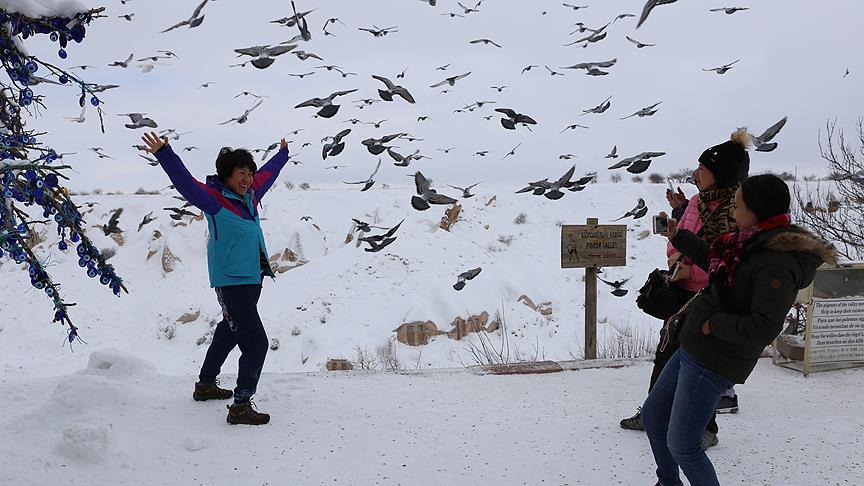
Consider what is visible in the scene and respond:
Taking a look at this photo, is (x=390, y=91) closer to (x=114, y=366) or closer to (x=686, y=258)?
(x=686, y=258)

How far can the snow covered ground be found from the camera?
3.24 meters

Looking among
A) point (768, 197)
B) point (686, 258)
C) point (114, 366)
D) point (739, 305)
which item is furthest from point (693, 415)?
point (114, 366)

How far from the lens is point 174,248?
20.0 meters

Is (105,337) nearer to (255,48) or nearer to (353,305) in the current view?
(353,305)

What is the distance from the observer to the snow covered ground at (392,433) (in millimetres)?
3236

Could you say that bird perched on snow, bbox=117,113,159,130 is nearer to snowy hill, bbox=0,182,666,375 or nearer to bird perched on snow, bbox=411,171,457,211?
bird perched on snow, bbox=411,171,457,211

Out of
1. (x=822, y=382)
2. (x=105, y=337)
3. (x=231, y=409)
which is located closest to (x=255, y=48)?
(x=231, y=409)

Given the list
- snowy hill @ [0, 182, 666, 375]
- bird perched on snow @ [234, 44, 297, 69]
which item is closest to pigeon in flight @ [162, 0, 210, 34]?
bird perched on snow @ [234, 44, 297, 69]

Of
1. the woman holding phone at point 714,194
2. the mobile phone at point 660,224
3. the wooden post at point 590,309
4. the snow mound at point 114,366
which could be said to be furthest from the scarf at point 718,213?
the snow mound at point 114,366

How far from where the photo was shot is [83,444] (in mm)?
3172

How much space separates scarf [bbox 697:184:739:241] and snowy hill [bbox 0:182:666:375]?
288 inches

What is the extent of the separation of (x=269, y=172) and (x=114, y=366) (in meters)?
2.12

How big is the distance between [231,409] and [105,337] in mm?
14018

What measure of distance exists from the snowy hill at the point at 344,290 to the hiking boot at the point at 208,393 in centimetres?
723
